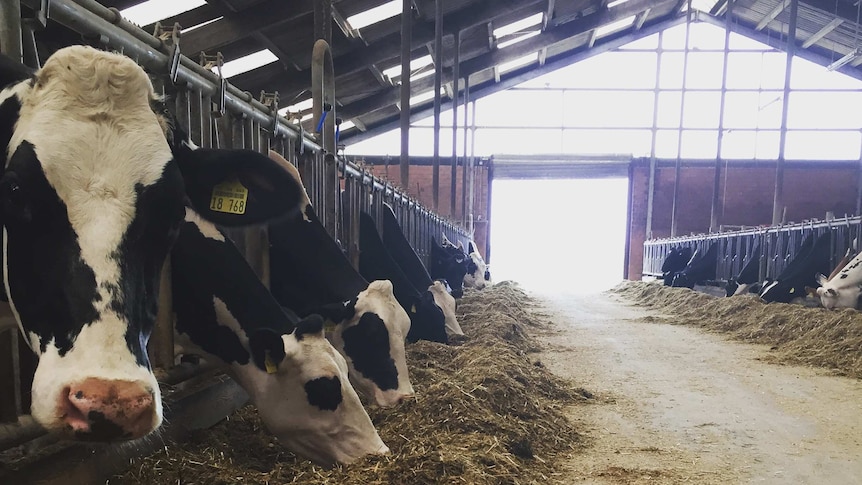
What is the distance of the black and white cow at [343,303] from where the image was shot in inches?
150

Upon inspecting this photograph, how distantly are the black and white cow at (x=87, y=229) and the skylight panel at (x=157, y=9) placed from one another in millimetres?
9317

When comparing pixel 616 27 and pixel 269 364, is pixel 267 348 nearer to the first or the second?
pixel 269 364

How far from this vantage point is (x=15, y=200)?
1573mm

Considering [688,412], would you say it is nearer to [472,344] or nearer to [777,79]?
[472,344]

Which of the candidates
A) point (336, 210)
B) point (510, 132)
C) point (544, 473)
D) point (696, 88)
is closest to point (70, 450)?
point (544, 473)

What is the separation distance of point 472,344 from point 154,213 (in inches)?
181

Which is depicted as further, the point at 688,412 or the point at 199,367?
the point at 688,412

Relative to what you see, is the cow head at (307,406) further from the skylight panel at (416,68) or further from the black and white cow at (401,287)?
the skylight panel at (416,68)

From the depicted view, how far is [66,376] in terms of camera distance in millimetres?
1435

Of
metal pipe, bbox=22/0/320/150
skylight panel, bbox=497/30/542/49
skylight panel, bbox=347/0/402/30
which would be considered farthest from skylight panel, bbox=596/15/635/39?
metal pipe, bbox=22/0/320/150

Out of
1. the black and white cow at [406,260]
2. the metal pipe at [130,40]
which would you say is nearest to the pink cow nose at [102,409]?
the metal pipe at [130,40]

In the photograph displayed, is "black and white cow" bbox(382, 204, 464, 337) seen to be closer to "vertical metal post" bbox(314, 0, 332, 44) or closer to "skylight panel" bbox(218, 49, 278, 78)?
"vertical metal post" bbox(314, 0, 332, 44)

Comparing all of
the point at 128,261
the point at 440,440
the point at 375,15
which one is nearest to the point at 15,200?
the point at 128,261

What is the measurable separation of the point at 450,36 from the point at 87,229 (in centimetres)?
1758
